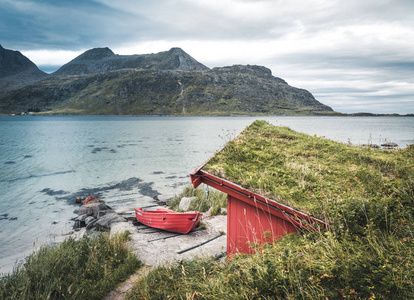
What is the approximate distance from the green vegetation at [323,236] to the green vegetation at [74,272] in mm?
1655

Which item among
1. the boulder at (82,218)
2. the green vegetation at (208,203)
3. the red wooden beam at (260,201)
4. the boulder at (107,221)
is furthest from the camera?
the boulder at (82,218)

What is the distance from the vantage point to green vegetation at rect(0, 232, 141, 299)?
650 cm

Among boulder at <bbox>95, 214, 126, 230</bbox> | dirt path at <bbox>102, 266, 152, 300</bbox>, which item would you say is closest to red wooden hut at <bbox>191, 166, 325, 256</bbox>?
dirt path at <bbox>102, 266, 152, 300</bbox>

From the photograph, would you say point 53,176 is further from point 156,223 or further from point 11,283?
point 11,283

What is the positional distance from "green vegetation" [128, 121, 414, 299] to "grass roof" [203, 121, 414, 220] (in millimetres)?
27

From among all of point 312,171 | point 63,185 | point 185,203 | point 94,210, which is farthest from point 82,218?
point 312,171

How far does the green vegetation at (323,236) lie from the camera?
12.3 ft

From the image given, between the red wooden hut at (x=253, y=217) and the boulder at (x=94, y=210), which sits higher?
the red wooden hut at (x=253, y=217)

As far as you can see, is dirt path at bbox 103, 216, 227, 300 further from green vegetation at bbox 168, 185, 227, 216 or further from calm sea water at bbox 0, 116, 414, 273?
calm sea water at bbox 0, 116, 414, 273

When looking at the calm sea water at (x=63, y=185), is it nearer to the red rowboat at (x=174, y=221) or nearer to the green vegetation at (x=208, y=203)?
the green vegetation at (x=208, y=203)

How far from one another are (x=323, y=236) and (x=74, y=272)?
7903mm

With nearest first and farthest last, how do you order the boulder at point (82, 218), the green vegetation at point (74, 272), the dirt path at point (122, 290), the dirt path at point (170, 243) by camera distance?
the green vegetation at point (74, 272) < the dirt path at point (122, 290) < the dirt path at point (170, 243) < the boulder at point (82, 218)

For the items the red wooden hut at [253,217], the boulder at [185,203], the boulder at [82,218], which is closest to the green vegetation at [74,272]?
the red wooden hut at [253,217]

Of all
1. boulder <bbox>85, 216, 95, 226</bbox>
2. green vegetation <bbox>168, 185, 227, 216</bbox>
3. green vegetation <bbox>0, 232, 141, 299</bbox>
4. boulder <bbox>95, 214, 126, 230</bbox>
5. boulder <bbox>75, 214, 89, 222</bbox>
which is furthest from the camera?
boulder <bbox>75, 214, 89, 222</bbox>
